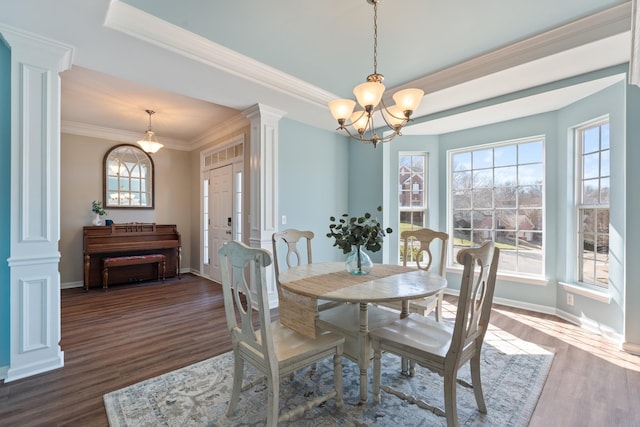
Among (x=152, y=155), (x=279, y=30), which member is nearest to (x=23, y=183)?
(x=279, y=30)

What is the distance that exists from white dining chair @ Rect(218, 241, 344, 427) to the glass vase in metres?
0.59

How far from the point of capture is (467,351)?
170 centimetres

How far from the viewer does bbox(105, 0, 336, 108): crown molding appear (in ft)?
6.95

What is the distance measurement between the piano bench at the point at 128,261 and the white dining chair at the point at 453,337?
15.2 ft

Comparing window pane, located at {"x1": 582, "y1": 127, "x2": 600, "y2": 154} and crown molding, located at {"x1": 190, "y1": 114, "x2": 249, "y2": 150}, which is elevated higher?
crown molding, located at {"x1": 190, "y1": 114, "x2": 249, "y2": 150}

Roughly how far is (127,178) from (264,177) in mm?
3327

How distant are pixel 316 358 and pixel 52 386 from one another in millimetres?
1990

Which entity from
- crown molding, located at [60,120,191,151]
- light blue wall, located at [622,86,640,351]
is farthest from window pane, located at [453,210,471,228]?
crown molding, located at [60,120,191,151]

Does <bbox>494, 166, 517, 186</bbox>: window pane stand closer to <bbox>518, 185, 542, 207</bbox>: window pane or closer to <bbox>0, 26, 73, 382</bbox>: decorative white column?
<bbox>518, 185, 542, 207</bbox>: window pane

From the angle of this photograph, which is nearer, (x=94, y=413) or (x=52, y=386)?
(x=94, y=413)

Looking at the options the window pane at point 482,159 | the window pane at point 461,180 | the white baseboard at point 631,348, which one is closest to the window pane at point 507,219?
the window pane at point 461,180

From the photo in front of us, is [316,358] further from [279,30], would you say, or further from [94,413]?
[279,30]

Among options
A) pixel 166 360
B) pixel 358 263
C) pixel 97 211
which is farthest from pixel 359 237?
pixel 97 211

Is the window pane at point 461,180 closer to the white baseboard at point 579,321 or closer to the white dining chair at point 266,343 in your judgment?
the white baseboard at point 579,321
